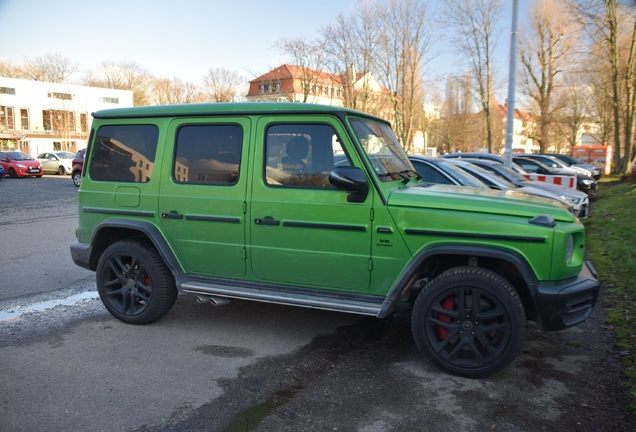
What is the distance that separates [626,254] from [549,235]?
495cm

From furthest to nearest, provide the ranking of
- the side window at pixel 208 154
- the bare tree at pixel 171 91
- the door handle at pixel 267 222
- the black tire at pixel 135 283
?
the bare tree at pixel 171 91 → the black tire at pixel 135 283 → the side window at pixel 208 154 → the door handle at pixel 267 222

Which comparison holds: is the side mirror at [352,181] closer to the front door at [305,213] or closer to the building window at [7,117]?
the front door at [305,213]

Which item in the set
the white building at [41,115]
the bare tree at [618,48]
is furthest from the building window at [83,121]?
the bare tree at [618,48]

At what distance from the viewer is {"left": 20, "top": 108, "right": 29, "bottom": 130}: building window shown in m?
55.8

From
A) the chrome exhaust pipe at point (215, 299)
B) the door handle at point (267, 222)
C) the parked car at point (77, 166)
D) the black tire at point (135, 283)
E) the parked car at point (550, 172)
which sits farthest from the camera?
the parked car at point (77, 166)

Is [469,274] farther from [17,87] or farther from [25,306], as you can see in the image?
[17,87]

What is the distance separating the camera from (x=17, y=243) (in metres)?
9.22

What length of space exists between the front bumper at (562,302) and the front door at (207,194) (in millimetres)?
2567

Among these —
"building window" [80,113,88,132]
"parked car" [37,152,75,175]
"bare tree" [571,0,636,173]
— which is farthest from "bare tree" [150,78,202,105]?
"bare tree" [571,0,636,173]

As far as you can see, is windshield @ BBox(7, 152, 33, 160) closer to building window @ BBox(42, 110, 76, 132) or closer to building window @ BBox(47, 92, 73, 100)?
building window @ BBox(42, 110, 76, 132)

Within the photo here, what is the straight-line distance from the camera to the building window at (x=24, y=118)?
183 feet

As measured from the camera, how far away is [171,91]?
74.6 m

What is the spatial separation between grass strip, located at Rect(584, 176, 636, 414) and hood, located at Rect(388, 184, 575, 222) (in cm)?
147

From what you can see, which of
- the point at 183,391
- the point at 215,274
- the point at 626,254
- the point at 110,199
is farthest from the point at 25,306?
the point at 626,254
